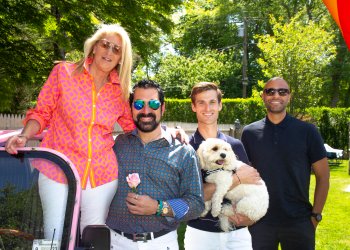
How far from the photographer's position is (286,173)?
4.30 m

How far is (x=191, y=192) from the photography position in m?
3.06

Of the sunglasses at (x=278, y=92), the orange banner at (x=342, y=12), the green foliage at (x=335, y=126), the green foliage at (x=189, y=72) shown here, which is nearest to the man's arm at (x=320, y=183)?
the sunglasses at (x=278, y=92)

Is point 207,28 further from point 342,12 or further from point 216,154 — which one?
point 216,154

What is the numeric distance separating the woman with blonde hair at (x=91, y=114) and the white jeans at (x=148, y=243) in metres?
0.18

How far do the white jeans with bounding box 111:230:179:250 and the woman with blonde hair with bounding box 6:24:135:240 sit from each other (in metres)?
0.18

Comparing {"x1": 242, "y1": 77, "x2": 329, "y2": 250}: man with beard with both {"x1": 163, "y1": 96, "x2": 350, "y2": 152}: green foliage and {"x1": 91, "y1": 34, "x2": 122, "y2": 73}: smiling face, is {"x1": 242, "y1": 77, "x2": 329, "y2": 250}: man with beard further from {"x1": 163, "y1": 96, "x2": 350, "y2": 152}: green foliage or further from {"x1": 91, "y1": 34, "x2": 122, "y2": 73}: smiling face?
{"x1": 163, "y1": 96, "x2": 350, "y2": 152}: green foliage

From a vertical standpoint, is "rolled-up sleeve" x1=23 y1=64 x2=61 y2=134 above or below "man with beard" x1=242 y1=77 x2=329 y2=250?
above

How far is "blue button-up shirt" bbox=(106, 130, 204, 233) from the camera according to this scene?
305 cm

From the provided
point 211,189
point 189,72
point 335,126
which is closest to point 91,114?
point 211,189

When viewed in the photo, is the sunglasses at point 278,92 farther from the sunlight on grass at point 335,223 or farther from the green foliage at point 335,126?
the green foliage at point 335,126

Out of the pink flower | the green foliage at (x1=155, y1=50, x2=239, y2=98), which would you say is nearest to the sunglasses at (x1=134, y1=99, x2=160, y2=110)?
the pink flower

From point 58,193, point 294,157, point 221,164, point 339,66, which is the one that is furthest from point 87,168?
point 339,66

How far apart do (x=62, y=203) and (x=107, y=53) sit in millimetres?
1092

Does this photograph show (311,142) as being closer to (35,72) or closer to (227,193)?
(227,193)
